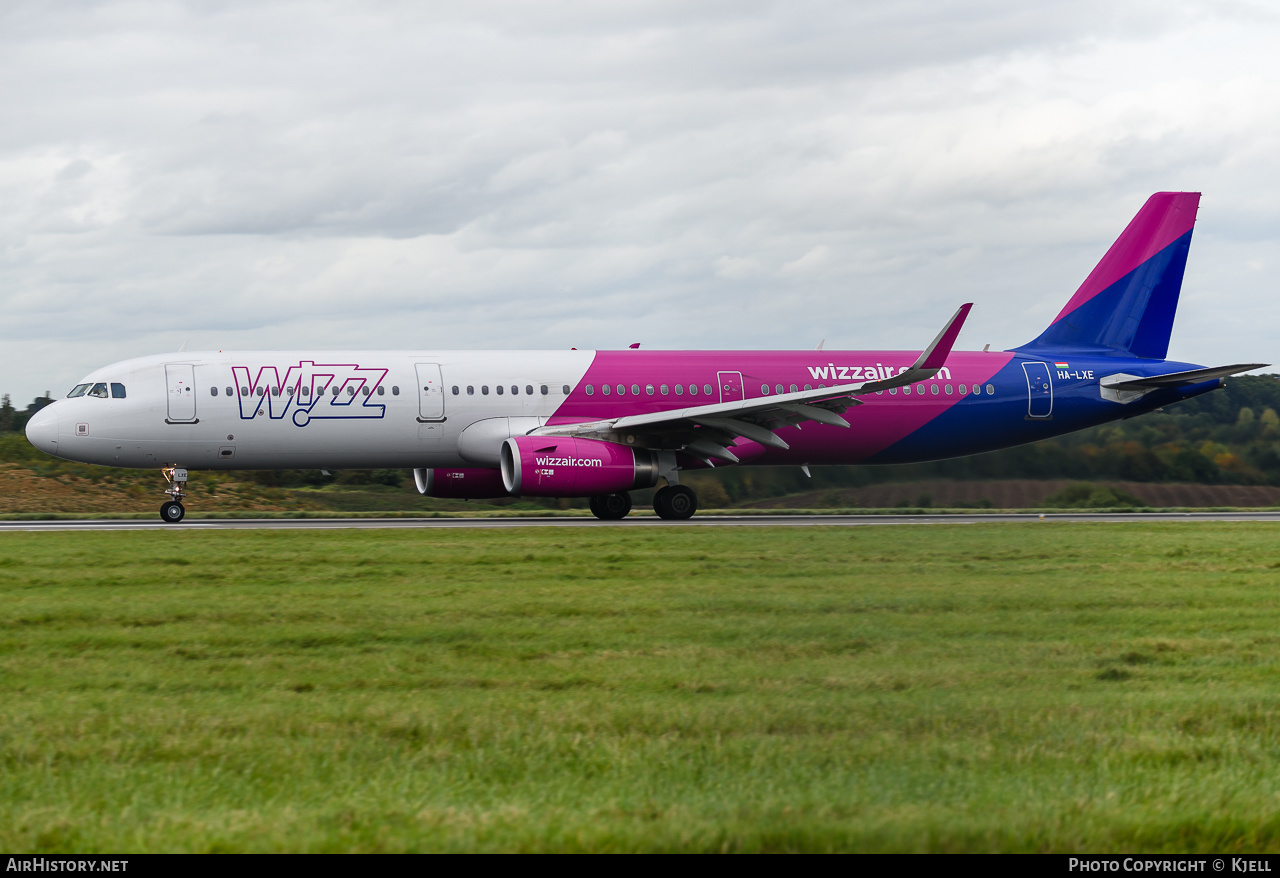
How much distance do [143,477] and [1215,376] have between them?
2975cm

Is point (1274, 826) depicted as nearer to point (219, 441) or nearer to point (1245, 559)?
point (1245, 559)

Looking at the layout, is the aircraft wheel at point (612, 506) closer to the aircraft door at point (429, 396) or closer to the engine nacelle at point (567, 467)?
the engine nacelle at point (567, 467)

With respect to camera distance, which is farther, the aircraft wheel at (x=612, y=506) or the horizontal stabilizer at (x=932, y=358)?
the aircraft wheel at (x=612, y=506)

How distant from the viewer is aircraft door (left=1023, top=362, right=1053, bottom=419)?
2759 centimetres

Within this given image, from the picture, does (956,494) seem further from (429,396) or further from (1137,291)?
(429,396)

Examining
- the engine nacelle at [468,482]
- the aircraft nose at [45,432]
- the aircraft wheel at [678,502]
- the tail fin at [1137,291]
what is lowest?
the aircraft wheel at [678,502]

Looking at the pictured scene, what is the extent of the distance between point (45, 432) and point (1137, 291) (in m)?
23.8

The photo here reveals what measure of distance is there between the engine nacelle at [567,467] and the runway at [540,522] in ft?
2.19

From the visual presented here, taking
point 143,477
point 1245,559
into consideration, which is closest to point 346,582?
point 1245,559

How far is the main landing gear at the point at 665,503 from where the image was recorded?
2509cm

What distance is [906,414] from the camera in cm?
2662

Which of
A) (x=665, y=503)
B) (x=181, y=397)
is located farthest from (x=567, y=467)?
(x=181, y=397)

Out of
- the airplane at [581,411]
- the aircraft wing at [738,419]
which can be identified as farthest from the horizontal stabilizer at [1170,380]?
the aircraft wing at [738,419]

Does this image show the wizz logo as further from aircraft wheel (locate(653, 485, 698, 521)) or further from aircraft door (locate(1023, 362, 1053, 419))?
aircraft door (locate(1023, 362, 1053, 419))
